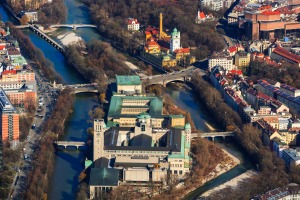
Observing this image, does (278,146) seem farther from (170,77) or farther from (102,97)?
(170,77)

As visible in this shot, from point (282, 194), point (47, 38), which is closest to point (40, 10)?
point (47, 38)

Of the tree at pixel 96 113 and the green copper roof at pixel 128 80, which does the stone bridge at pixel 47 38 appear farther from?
the tree at pixel 96 113

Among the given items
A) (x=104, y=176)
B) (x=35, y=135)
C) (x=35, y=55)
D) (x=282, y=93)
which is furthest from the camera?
(x=35, y=55)

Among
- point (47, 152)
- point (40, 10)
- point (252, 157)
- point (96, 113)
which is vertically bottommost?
point (252, 157)

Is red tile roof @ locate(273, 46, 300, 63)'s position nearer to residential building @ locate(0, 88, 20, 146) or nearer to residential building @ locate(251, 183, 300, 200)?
residential building @ locate(0, 88, 20, 146)

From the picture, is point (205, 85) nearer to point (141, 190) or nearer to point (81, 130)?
point (81, 130)

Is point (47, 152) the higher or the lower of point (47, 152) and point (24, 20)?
the lower

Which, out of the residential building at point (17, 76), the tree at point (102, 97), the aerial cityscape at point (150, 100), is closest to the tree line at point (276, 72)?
the aerial cityscape at point (150, 100)

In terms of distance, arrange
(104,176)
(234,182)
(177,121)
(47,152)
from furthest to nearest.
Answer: (177,121)
(47,152)
(234,182)
(104,176)
